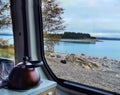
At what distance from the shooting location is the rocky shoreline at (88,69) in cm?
196

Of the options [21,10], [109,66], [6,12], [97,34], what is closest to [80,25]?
[97,34]

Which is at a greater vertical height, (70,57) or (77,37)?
(77,37)

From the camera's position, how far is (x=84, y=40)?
6.94ft

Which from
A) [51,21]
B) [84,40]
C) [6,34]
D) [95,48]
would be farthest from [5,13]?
[95,48]

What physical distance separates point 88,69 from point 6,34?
0.90 metres

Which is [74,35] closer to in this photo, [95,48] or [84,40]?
[84,40]

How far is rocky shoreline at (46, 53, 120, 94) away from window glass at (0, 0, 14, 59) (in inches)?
15.8

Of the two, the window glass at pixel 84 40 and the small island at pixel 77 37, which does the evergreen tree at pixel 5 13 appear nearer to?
the window glass at pixel 84 40

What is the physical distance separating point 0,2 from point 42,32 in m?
0.50

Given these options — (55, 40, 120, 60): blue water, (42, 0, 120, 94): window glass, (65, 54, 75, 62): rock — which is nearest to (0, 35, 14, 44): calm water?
(42, 0, 120, 94): window glass

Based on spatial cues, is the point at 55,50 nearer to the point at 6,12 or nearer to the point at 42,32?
the point at 42,32

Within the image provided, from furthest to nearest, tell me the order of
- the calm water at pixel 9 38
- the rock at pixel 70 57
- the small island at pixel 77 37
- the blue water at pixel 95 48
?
the calm water at pixel 9 38 < the rock at pixel 70 57 < the small island at pixel 77 37 < the blue water at pixel 95 48

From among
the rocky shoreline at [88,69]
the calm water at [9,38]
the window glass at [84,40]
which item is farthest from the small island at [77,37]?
the calm water at [9,38]

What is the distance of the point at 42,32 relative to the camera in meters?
2.34
